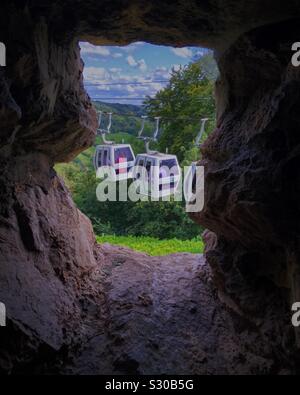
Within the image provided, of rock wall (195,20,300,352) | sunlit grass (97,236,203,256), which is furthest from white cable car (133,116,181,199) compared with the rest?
rock wall (195,20,300,352)

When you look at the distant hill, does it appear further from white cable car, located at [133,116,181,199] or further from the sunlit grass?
the sunlit grass

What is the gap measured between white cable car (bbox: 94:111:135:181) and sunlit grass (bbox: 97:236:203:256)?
71 centimetres

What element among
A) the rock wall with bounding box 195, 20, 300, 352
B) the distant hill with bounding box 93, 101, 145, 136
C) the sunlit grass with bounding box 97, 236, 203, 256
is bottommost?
the sunlit grass with bounding box 97, 236, 203, 256

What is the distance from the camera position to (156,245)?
4102mm

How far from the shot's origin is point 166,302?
252cm

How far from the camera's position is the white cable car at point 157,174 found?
158 inches

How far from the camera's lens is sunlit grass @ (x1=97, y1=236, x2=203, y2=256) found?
3.82 metres

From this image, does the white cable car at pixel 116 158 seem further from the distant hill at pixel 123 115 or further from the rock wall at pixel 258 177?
the rock wall at pixel 258 177

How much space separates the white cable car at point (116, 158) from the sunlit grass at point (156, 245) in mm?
714

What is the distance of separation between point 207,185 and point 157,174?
1.80 meters

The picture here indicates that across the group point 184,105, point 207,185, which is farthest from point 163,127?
point 207,185

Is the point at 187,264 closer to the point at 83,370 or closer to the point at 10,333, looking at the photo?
the point at 83,370

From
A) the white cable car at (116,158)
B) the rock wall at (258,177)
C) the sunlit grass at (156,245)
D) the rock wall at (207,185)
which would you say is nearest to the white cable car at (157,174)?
the white cable car at (116,158)

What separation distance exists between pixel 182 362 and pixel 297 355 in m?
0.63
